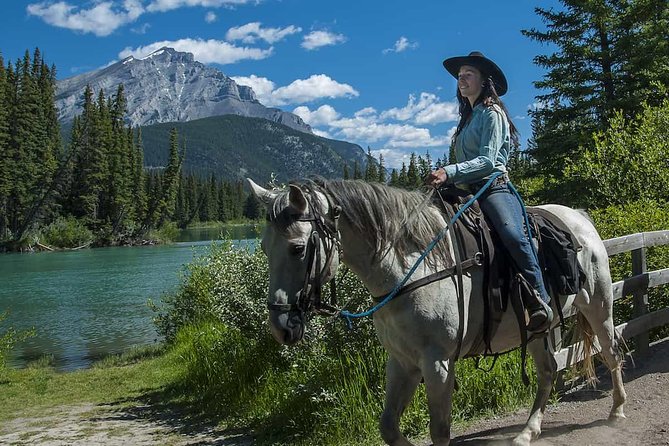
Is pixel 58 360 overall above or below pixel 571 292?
below

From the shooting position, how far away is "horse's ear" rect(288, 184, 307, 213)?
3152 millimetres

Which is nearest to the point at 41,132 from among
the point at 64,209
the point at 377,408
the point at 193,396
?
the point at 64,209

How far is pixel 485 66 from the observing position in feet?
13.8

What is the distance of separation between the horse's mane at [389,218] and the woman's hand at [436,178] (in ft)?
0.42

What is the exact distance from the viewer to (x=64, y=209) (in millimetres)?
75875

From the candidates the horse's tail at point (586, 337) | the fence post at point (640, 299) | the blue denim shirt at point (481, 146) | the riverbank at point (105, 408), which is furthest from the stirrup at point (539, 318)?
the riverbank at point (105, 408)

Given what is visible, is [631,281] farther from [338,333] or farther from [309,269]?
[309,269]

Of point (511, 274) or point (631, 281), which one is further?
point (631, 281)

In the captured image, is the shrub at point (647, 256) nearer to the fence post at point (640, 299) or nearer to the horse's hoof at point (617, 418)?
the fence post at point (640, 299)

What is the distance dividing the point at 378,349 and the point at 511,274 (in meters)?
2.99

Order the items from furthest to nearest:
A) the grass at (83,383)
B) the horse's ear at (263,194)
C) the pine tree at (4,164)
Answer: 1. the pine tree at (4,164)
2. the grass at (83,383)
3. the horse's ear at (263,194)

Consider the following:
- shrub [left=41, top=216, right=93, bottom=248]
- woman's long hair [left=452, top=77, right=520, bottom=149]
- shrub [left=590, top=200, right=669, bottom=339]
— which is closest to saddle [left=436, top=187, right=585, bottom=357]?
woman's long hair [left=452, top=77, right=520, bottom=149]

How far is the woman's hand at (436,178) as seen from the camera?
3672 mm

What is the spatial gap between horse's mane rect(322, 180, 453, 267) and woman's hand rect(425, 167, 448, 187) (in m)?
0.13
